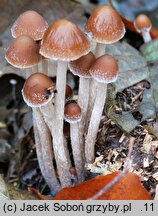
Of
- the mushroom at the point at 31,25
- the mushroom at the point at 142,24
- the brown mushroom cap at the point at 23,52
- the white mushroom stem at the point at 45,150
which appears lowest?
the white mushroom stem at the point at 45,150

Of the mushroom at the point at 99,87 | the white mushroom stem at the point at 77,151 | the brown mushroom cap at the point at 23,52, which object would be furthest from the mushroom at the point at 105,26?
the white mushroom stem at the point at 77,151

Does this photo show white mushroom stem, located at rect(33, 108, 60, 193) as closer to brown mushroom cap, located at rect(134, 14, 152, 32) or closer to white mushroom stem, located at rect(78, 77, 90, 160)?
white mushroom stem, located at rect(78, 77, 90, 160)

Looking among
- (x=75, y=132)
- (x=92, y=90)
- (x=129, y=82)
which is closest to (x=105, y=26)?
(x=92, y=90)

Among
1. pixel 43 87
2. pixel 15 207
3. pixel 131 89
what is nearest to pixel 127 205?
pixel 15 207

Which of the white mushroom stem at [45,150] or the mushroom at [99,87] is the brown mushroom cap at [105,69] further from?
the white mushroom stem at [45,150]

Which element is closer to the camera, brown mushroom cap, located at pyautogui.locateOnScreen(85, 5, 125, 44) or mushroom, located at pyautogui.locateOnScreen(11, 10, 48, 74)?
brown mushroom cap, located at pyautogui.locateOnScreen(85, 5, 125, 44)

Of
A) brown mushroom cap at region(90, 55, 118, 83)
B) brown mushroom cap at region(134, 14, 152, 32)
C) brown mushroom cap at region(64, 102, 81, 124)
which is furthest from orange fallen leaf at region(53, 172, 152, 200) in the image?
brown mushroom cap at region(134, 14, 152, 32)
